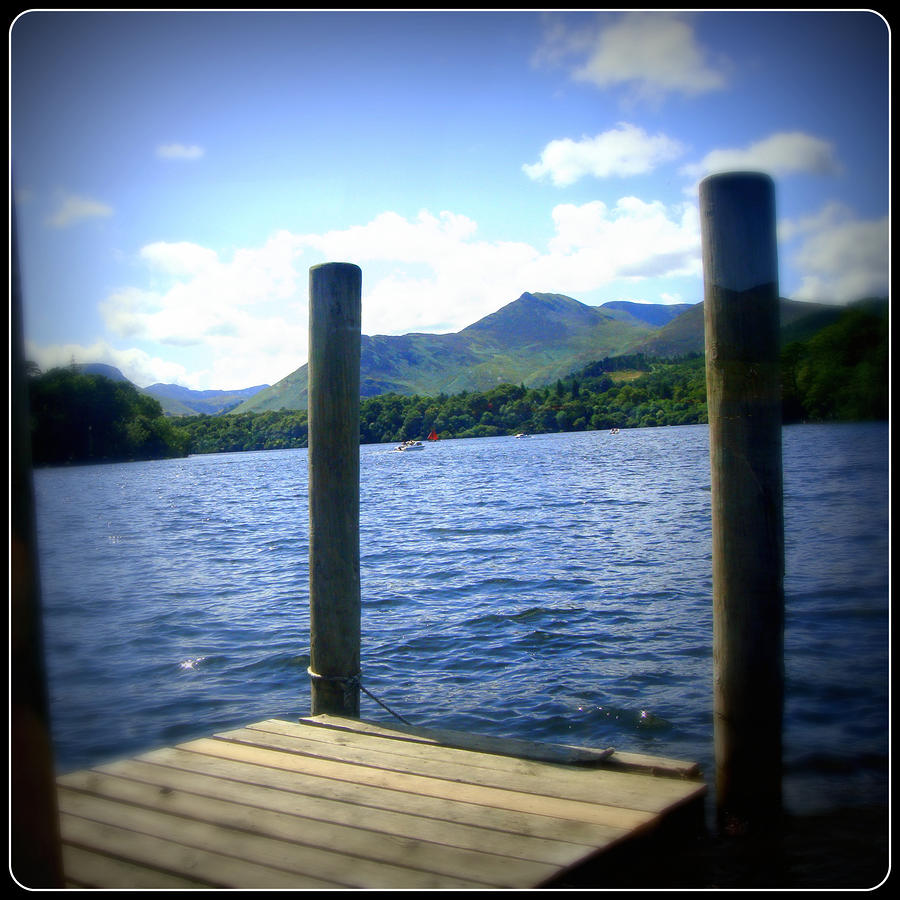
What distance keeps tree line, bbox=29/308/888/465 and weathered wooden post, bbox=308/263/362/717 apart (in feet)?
86.7

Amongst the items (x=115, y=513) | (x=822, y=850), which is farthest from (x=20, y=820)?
(x=115, y=513)

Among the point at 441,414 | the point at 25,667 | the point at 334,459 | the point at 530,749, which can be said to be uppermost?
the point at 441,414

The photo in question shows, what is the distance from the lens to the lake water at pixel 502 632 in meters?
6.97

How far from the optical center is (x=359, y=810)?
11.1 ft

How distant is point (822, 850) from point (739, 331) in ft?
10.7

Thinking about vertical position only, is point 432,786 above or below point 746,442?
below

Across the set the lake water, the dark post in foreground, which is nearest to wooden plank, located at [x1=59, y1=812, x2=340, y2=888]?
the lake water

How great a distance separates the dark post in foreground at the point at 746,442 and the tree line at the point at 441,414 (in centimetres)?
2649

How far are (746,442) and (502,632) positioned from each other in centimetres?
749

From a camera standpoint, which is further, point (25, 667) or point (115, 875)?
point (115, 875)

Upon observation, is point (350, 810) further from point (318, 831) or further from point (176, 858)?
point (176, 858)

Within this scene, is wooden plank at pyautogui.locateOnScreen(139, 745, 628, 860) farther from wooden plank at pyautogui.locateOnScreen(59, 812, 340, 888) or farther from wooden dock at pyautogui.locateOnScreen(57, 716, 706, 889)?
wooden plank at pyautogui.locateOnScreen(59, 812, 340, 888)

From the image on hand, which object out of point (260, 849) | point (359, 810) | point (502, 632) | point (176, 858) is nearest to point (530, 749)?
point (359, 810)

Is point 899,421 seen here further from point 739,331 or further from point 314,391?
point 314,391
